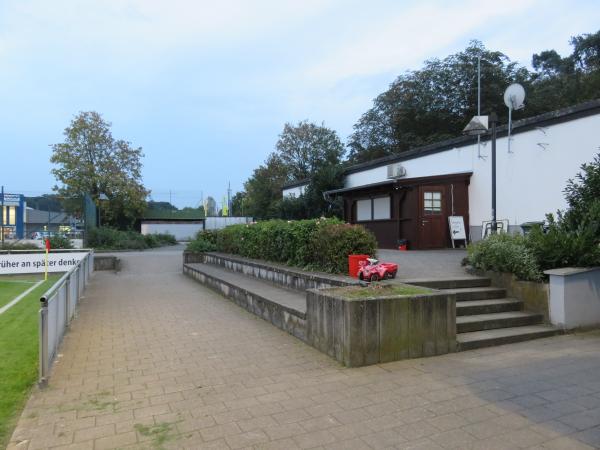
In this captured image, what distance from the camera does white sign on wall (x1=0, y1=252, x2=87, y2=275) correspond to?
15.8 metres

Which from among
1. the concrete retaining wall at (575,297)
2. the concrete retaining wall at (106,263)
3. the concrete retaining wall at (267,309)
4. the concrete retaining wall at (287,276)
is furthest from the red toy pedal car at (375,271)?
the concrete retaining wall at (106,263)

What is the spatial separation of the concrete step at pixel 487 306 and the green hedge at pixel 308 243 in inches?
86.8

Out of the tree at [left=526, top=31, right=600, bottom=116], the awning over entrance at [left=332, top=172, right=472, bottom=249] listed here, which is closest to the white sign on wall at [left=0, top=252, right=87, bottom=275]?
the awning over entrance at [left=332, top=172, right=472, bottom=249]

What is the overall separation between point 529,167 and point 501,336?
8.44 metres

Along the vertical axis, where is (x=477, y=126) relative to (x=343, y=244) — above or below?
above

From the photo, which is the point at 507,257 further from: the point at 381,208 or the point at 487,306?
the point at 381,208

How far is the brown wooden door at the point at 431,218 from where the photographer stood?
1444 cm

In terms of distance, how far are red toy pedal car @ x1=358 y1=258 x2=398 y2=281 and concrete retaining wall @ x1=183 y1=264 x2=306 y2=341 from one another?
129 cm

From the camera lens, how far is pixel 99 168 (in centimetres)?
4103

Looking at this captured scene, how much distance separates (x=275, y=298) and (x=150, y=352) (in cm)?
251

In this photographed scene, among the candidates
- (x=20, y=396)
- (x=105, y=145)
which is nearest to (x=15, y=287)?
(x=20, y=396)

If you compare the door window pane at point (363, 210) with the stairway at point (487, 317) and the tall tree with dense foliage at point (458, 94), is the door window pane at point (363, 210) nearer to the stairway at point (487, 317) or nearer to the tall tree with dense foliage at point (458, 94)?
the stairway at point (487, 317)

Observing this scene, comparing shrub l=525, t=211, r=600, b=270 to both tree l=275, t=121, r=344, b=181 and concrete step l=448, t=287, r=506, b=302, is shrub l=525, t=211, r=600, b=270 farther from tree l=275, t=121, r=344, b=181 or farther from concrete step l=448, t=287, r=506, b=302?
tree l=275, t=121, r=344, b=181

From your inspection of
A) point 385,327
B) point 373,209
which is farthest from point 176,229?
point 385,327
